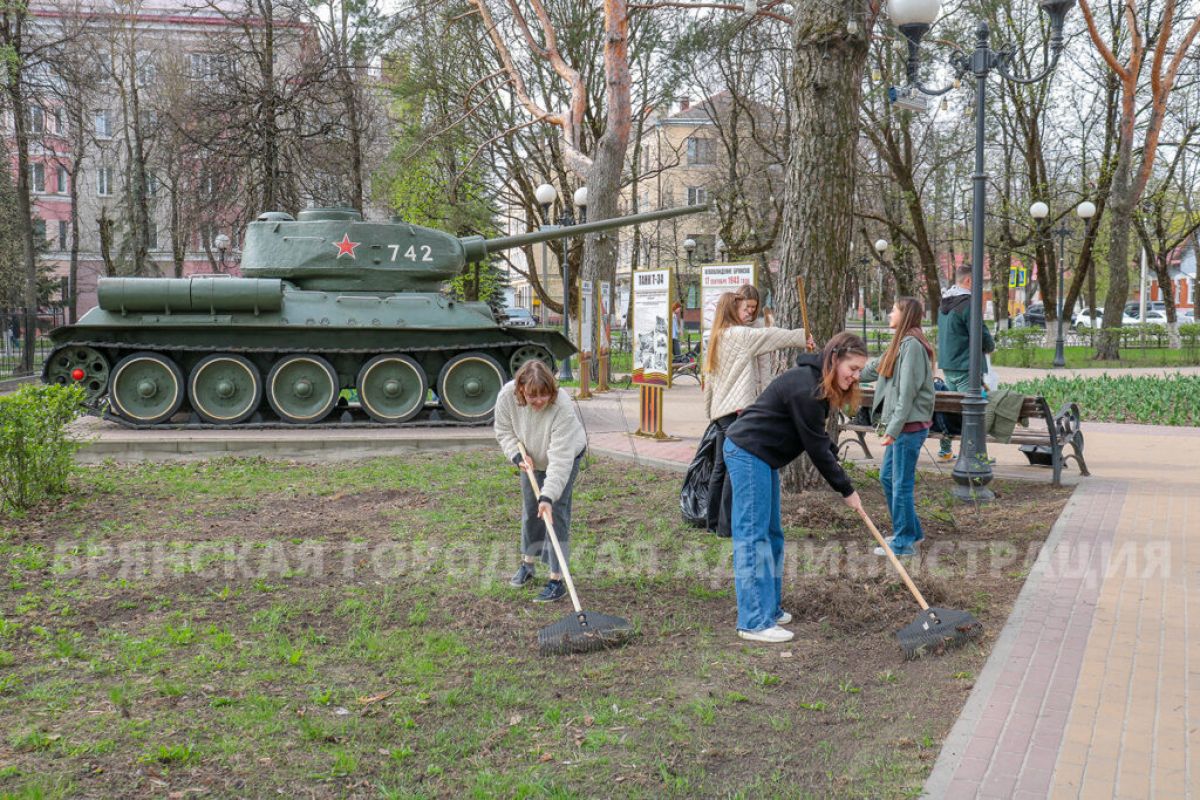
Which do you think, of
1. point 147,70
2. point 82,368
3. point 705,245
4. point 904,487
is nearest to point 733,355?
point 904,487

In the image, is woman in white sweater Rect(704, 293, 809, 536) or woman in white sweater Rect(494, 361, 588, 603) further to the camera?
woman in white sweater Rect(704, 293, 809, 536)

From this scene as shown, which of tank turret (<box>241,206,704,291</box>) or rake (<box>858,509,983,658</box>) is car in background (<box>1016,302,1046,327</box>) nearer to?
tank turret (<box>241,206,704,291</box>)

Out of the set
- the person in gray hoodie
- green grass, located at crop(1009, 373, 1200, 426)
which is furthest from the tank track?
green grass, located at crop(1009, 373, 1200, 426)

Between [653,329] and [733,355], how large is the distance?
5830 millimetres

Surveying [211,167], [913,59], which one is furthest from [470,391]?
[211,167]

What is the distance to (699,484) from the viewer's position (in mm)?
7129

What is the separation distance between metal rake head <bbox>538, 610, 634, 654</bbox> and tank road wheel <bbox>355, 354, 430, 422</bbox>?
28.5 feet

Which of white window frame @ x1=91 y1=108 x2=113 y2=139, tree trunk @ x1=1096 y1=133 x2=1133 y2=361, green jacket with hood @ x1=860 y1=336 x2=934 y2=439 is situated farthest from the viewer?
white window frame @ x1=91 y1=108 x2=113 y2=139

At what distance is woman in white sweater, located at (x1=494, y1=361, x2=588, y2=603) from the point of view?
549 cm

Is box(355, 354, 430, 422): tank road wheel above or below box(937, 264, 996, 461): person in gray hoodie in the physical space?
below

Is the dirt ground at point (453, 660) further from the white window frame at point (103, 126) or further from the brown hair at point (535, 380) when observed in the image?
the white window frame at point (103, 126)

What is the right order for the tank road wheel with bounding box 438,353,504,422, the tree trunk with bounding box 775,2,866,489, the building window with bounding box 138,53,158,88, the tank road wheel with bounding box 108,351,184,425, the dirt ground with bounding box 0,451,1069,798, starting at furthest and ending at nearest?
the building window with bounding box 138,53,158,88, the tank road wheel with bounding box 438,353,504,422, the tank road wheel with bounding box 108,351,184,425, the tree trunk with bounding box 775,2,866,489, the dirt ground with bounding box 0,451,1069,798

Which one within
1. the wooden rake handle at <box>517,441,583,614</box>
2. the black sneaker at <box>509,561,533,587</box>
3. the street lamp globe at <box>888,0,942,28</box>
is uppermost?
the street lamp globe at <box>888,0,942,28</box>

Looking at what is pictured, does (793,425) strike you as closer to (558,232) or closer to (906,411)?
(906,411)
